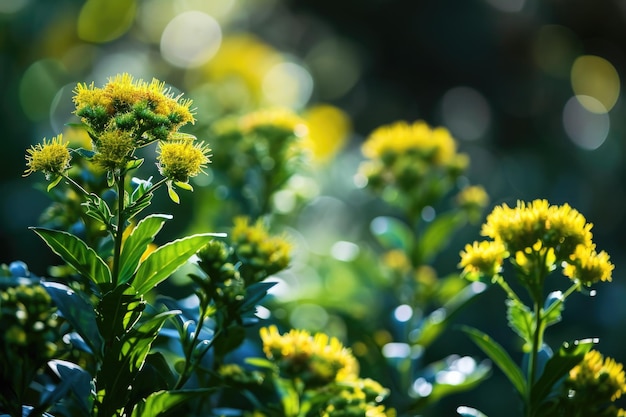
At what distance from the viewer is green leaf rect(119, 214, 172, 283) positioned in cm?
57

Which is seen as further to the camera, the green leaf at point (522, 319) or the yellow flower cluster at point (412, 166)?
the yellow flower cluster at point (412, 166)

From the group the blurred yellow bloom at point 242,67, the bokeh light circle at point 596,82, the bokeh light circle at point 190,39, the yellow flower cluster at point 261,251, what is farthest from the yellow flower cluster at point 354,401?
the bokeh light circle at point 596,82

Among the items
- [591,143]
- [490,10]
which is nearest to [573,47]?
[490,10]

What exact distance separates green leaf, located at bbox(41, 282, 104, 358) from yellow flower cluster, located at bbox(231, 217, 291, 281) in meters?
0.15

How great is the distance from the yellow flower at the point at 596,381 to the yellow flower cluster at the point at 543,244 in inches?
3.1

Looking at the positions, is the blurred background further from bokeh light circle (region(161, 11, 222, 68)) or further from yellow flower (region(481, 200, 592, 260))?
yellow flower (region(481, 200, 592, 260))

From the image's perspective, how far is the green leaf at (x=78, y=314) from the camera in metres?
0.57

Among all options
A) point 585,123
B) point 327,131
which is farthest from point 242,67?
point 585,123

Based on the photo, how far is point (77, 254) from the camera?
1.81 feet

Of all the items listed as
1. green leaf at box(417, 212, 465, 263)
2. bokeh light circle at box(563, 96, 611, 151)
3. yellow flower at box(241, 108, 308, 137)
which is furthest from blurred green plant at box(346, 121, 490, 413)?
bokeh light circle at box(563, 96, 611, 151)

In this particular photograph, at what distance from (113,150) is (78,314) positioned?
0.14 m

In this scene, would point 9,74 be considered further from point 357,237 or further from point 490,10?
point 490,10

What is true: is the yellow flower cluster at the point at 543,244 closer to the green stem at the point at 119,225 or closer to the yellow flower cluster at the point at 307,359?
the yellow flower cluster at the point at 307,359

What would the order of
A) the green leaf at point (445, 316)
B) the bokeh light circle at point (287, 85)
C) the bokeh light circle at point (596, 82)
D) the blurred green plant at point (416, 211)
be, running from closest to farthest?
1. the green leaf at point (445, 316)
2. the blurred green plant at point (416, 211)
3. the bokeh light circle at point (287, 85)
4. the bokeh light circle at point (596, 82)
